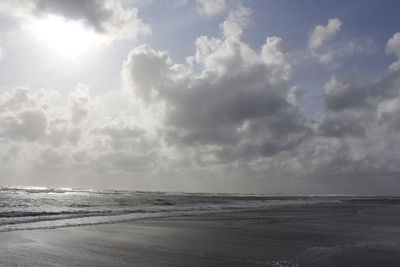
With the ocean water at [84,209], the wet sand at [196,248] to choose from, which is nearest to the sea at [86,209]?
the ocean water at [84,209]

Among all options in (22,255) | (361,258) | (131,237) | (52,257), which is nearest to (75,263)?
(52,257)

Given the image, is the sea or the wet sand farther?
the sea

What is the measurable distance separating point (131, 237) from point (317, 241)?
8.86 metres

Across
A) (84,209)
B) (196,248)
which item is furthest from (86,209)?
(196,248)

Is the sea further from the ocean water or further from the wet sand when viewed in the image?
the wet sand

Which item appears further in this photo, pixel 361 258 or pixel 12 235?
pixel 12 235

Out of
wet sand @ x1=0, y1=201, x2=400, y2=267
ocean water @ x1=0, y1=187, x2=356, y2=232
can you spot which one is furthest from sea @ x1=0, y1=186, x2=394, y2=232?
wet sand @ x1=0, y1=201, x2=400, y2=267

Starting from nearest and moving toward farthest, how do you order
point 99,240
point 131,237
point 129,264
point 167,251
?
point 129,264, point 167,251, point 99,240, point 131,237

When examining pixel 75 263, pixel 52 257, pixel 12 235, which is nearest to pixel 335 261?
pixel 75 263

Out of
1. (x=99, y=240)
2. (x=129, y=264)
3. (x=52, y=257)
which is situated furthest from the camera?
(x=99, y=240)

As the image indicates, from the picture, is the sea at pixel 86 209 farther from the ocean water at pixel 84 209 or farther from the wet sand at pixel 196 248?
the wet sand at pixel 196 248

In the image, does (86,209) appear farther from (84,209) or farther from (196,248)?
(196,248)

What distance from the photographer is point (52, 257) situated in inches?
515

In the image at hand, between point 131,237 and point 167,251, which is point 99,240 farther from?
point 167,251
